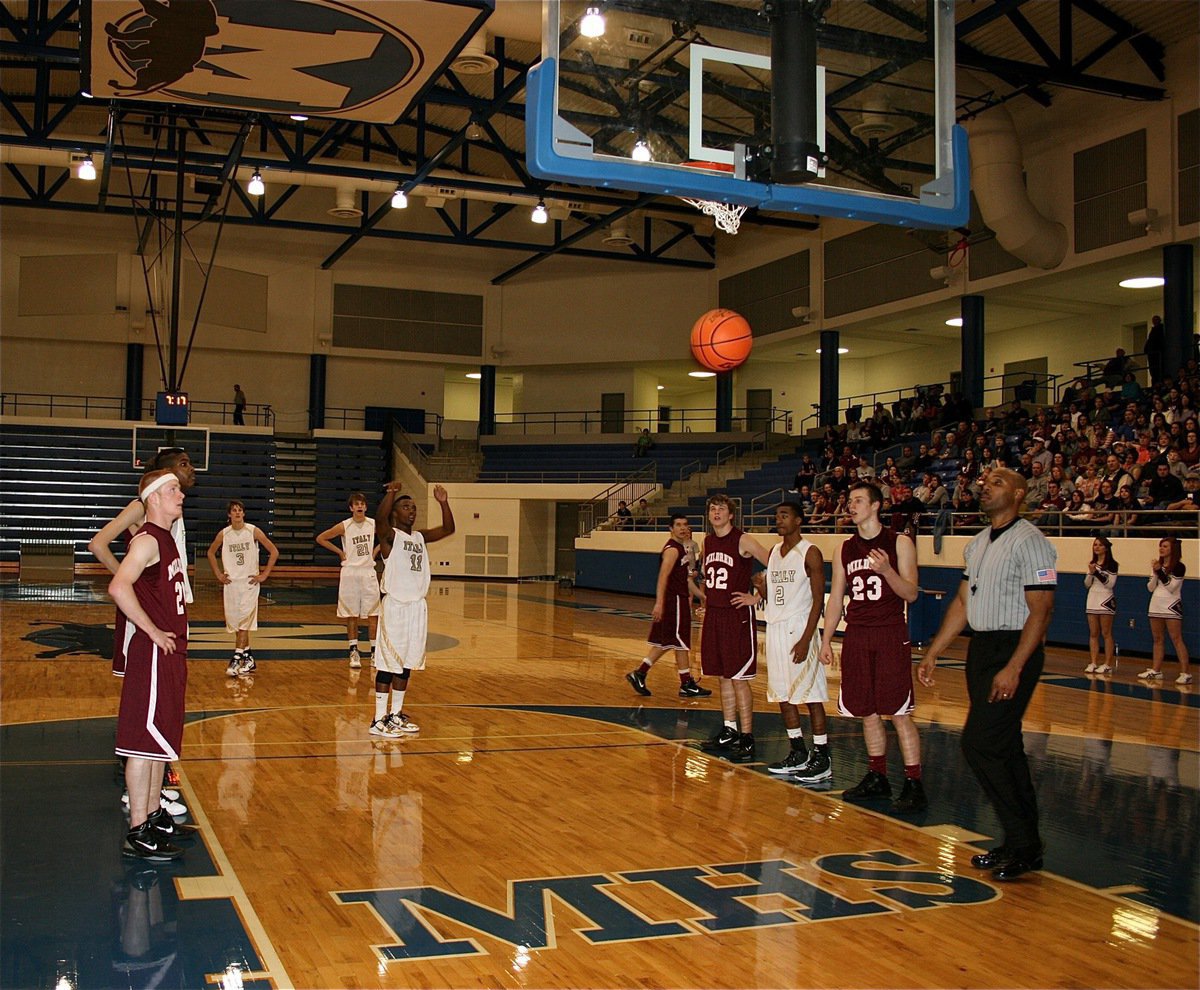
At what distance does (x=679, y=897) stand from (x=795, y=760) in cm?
266

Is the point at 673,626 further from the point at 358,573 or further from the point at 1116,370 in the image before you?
the point at 1116,370

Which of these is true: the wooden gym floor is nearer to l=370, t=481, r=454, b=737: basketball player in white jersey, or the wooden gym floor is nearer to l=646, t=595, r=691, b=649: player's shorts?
l=370, t=481, r=454, b=737: basketball player in white jersey

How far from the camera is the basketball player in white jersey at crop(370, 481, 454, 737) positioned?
8.24m

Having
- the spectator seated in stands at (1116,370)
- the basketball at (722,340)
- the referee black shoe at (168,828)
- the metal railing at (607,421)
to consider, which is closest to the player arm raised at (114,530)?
the referee black shoe at (168,828)

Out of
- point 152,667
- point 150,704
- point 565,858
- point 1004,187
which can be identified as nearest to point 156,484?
point 152,667

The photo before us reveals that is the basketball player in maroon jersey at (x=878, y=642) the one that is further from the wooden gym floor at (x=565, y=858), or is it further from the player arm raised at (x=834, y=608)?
the wooden gym floor at (x=565, y=858)

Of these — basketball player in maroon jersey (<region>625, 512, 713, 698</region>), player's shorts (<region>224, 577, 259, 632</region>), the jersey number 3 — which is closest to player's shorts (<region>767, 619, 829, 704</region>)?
the jersey number 3

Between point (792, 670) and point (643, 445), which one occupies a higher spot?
point (643, 445)

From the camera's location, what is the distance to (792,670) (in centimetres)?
723

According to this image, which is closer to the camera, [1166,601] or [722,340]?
[1166,601]

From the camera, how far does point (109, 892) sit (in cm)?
473

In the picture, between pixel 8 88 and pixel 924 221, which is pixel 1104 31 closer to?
pixel 924 221

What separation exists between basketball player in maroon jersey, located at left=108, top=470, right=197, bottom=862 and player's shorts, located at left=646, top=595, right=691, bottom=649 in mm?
5840

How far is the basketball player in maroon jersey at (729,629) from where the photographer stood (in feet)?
25.5
